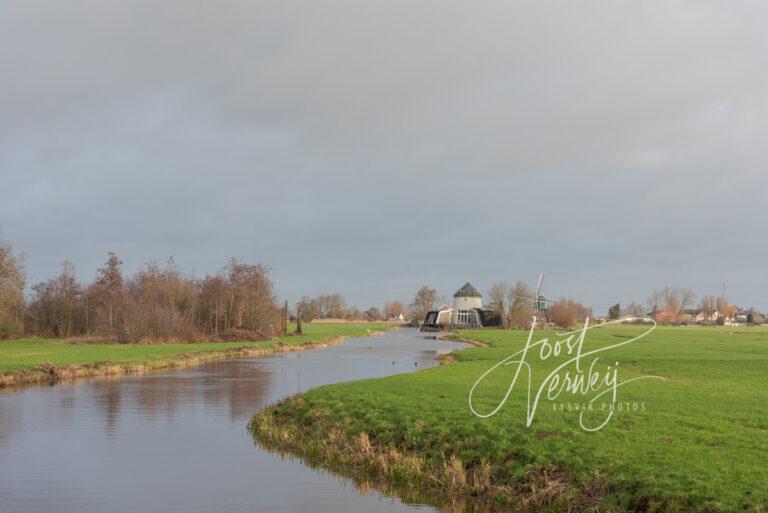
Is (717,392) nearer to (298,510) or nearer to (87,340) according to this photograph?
(298,510)

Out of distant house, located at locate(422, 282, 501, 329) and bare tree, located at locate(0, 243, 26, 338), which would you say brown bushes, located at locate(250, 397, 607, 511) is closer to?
bare tree, located at locate(0, 243, 26, 338)

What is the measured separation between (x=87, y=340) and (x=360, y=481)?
67763mm

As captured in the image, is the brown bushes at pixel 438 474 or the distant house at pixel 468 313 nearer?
the brown bushes at pixel 438 474

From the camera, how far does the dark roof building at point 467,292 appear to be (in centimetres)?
18191

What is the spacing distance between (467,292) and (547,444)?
544 feet

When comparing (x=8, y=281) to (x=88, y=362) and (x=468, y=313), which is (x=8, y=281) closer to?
(x=88, y=362)

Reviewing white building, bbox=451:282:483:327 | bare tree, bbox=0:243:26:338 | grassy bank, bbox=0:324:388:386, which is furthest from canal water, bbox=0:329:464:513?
white building, bbox=451:282:483:327

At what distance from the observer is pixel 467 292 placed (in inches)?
7190

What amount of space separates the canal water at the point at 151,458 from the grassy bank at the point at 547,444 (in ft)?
5.71

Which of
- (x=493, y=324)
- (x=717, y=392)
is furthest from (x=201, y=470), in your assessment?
(x=493, y=324)

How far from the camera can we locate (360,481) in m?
19.4

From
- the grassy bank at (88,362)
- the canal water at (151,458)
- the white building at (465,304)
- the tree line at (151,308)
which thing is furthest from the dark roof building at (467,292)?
the canal water at (151,458)

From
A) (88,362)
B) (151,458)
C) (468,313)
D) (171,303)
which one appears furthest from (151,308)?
(468,313)

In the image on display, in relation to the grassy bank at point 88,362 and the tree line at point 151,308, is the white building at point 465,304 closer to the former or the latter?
the tree line at point 151,308
